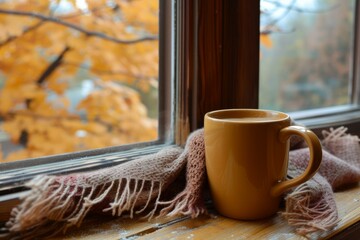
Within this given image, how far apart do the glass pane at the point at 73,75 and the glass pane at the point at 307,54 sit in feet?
0.99

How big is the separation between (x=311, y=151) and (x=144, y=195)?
23 centimetres

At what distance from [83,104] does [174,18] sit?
2.26 feet

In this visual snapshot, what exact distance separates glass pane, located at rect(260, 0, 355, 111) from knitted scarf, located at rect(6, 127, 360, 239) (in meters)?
0.35

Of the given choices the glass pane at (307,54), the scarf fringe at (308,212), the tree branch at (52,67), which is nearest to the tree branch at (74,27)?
the tree branch at (52,67)

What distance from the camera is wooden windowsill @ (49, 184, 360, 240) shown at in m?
0.47

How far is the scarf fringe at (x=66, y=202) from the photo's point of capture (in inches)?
17.2

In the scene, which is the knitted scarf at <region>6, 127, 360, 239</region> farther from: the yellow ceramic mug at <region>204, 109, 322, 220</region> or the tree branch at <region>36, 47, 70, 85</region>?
the tree branch at <region>36, 47, 70, 85</region>

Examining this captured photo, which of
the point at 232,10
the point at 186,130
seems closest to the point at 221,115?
the point at 186,130

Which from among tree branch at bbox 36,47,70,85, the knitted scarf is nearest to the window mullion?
the knitted scarf

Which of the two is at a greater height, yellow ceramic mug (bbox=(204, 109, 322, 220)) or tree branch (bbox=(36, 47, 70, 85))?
tree branch (bbox=(36, 47, 70, 85))

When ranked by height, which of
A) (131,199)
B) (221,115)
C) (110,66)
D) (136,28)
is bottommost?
(131,199)

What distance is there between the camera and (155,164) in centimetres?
54

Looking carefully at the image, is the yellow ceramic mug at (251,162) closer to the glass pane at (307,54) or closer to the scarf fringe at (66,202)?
the scarf fringe at (66,202)

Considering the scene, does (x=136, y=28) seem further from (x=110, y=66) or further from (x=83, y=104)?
(x=83, y=104)
